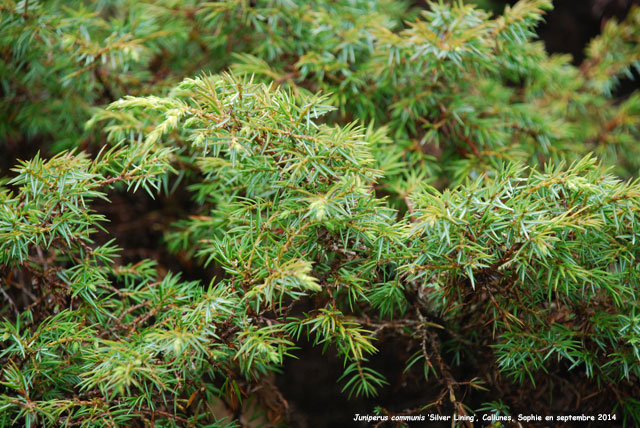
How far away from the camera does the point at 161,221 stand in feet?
4.99

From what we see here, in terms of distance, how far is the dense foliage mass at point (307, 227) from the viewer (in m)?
0.81

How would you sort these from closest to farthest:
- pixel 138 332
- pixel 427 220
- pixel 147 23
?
pixel 427 220 < pixel 138 332 < pixel 147 23

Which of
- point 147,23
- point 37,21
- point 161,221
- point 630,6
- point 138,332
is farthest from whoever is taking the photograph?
point 630,6

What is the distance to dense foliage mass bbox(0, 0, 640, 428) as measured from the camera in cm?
81

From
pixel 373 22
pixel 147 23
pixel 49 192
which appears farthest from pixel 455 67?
pixel 49 192

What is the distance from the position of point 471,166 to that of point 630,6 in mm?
1143

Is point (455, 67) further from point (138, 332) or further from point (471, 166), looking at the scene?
point (138, 332)

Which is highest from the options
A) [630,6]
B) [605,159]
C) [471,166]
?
[630,6]

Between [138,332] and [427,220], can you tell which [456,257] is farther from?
[138,332]

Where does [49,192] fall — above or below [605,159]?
above

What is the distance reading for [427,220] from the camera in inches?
31.5

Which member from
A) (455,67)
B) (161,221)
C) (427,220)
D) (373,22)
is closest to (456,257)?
(427,220)

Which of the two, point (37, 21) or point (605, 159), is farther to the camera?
point (605, 159)

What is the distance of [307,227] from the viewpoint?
831mm
